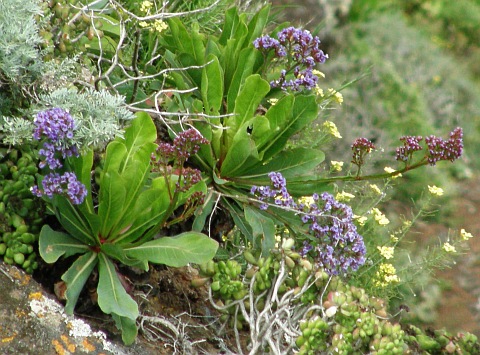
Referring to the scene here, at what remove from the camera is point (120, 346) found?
9.38ft

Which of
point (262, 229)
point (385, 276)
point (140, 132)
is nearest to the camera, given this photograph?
point (140, 132)

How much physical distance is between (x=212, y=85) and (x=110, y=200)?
926 millimetres

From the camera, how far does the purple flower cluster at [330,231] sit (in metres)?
2.98

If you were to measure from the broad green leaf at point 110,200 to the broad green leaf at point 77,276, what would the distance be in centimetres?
12

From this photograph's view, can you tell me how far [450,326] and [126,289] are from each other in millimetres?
3789

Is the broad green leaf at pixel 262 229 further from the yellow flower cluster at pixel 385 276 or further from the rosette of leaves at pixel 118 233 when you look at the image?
the yellow flower cluster at pixel 385 276

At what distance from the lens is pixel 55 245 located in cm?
279

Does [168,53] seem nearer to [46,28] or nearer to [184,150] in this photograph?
[46,28]

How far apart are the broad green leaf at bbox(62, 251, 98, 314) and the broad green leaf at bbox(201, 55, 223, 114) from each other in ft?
3.24

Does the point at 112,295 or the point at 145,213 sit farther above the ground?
the point at 145,213

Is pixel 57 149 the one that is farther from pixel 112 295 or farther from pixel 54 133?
pixel 112 295

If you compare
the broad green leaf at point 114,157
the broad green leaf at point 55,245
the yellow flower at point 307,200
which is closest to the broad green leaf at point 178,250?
the broad green leaf at point 55,245

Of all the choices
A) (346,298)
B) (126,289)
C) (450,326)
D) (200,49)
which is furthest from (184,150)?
(450,326)

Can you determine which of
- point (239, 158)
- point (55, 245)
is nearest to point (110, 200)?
point (55, 245)
